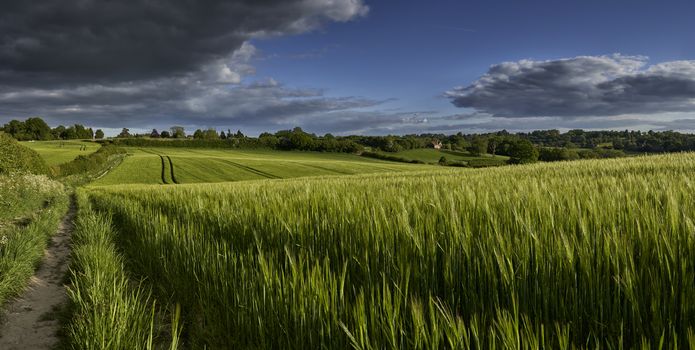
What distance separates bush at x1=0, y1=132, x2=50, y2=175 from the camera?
110 ft

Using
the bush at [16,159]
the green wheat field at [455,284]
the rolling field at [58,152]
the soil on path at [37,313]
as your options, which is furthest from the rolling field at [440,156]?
the green wheat field at [455,284]

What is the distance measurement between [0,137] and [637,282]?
1993 inches

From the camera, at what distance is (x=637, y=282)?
1.62 m

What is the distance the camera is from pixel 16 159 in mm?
40938

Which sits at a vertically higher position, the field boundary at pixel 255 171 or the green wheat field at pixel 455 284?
the green wheat field at pixel 455 284

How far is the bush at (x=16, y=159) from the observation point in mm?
33406

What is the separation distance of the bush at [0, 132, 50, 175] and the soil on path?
28.0m

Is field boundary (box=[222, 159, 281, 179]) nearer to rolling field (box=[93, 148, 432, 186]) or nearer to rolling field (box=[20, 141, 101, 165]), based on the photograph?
rolling field (box=[93, 148, 432, 186])

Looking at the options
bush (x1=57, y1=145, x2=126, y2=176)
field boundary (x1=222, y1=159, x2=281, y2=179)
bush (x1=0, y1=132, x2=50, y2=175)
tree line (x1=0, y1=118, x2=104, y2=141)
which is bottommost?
field boundary (x1=222, y1=159, x2=281, y2=179)

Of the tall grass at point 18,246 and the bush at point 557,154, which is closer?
the tall grass at point 18,246

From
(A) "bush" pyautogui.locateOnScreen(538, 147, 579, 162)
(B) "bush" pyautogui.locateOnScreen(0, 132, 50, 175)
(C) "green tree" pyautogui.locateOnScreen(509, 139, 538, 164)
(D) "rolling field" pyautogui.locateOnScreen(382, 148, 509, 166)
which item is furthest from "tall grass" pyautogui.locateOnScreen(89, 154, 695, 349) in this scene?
(D) "rolling field" pyautogui.locateOnScreen(382, 148, 509, 166)

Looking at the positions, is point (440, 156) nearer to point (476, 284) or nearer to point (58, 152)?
point (58, 152)

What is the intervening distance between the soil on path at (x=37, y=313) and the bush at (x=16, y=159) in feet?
91.9

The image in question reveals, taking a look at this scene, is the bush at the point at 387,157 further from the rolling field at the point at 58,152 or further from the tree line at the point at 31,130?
the tree line at the point at 31,130
